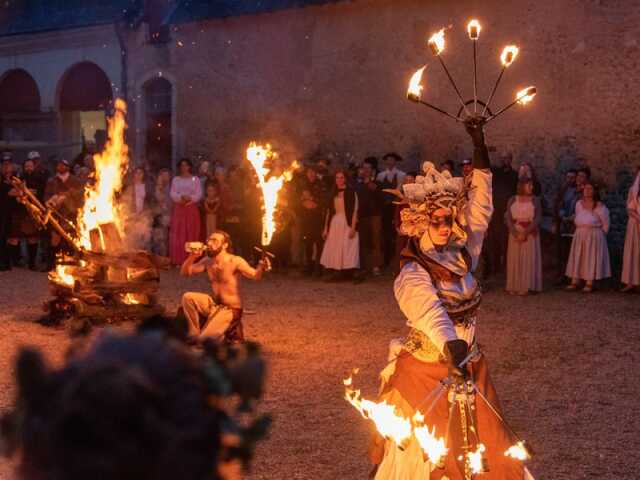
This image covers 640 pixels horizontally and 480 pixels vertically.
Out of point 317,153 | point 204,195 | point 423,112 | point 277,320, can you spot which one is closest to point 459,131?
point 423,112

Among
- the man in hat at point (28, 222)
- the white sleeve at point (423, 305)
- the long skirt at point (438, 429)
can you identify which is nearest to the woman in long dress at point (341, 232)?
the man in hat at point (28, 222)

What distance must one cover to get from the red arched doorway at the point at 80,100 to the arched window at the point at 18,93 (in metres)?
1.18

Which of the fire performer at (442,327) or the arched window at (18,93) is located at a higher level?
the arched window at (18,93)

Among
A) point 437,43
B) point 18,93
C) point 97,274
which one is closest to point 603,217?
point 97,274

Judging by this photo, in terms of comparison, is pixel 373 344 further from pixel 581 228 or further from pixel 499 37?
pixel 499 37

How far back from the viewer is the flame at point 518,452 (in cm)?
436

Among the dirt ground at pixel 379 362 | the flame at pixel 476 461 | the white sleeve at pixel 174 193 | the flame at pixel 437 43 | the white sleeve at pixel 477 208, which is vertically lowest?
the dirt ground at pixel 379 362

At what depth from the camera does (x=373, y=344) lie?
970 centimetres

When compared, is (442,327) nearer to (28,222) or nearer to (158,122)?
(28,222)

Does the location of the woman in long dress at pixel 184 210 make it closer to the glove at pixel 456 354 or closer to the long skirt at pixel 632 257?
the long skirt at pixel 632 257

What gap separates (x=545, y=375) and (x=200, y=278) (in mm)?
7479

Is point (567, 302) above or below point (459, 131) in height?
below

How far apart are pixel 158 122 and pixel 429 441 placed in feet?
63.3

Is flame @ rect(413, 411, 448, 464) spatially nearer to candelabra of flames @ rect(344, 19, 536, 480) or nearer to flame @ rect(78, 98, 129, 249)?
candelabra of flames @ rect(344, 19, 536, 480)
